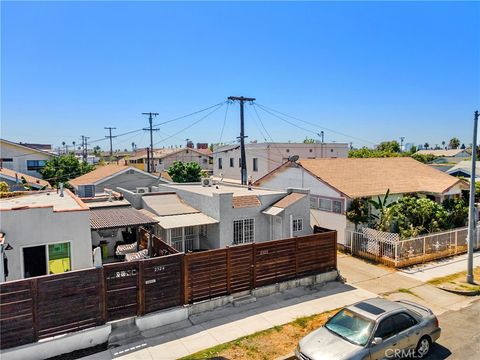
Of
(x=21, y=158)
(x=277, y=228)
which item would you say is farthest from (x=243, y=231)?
(x=21, y=158)

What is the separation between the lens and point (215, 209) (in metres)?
16.9

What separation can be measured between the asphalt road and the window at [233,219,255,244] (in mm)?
8913

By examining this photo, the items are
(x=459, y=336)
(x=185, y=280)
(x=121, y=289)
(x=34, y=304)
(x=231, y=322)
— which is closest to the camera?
(x=34, y=304)

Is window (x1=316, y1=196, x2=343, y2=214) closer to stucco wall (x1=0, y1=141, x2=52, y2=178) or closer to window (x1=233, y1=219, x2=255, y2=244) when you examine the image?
window (x1=233, y1=219, x2=255, y2=244)

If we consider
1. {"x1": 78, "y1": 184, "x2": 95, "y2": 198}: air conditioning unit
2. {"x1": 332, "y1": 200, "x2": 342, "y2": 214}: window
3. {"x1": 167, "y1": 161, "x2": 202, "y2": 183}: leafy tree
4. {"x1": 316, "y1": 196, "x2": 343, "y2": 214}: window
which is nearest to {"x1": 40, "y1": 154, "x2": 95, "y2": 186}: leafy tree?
{"x1": 167, "y1": 161, "x2": 202, "y2": 183}: leafy tree

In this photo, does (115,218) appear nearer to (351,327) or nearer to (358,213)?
(351,327)

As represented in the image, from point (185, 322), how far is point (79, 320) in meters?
3.23

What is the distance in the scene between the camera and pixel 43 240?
11.1m

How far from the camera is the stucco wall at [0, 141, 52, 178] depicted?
2025 inches

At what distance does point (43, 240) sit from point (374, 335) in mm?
10283

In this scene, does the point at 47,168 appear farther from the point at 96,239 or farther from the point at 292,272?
the point at 292,272

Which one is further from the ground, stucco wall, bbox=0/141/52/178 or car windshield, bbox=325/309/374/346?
stucco wall, bbox=0/141/52/178

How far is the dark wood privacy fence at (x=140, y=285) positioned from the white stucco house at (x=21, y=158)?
1953 inches

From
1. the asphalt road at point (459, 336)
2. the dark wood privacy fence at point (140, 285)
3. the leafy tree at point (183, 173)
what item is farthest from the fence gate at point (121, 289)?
the leafy tree at point (183, 173)
